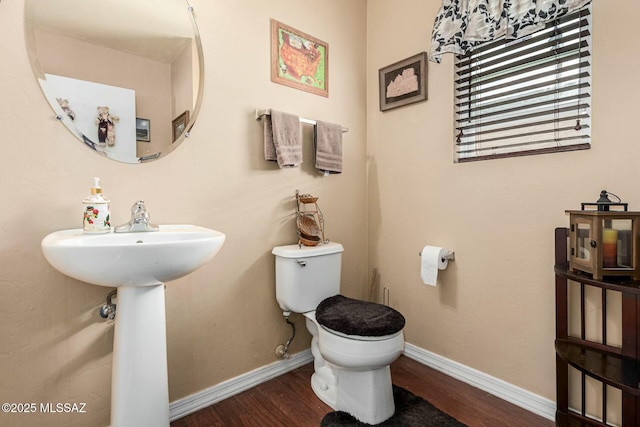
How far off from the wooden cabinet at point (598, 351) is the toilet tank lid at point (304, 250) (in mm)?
1016

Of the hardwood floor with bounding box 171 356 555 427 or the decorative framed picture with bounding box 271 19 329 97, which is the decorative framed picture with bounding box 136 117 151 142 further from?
the hardwood floor with bounding box 171 356 555 427

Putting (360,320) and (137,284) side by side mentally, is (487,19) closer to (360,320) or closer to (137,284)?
(360,320)

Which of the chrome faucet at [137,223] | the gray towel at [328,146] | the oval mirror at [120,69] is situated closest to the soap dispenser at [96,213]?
the chrome faucet at [137,223]

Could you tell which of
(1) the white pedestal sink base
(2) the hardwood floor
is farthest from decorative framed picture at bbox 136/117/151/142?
(2) the hardwood floor

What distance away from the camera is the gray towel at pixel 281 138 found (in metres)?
1.69

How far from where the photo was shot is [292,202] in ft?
6.18

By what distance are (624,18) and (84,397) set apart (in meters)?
2.58

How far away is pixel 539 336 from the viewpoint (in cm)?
149

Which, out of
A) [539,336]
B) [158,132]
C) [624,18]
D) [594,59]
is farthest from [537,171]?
[158,132]

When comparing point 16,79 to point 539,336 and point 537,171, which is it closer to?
point 537,171

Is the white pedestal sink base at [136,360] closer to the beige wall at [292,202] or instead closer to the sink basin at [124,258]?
the sink basin at [124,258]

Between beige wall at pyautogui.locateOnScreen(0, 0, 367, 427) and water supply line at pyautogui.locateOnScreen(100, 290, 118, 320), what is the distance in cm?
4

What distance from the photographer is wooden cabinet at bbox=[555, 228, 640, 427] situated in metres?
1.08

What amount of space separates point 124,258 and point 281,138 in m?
1.00
